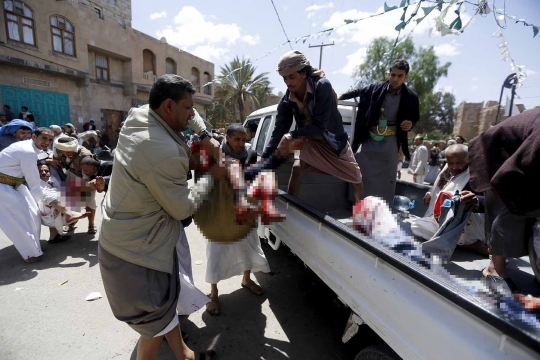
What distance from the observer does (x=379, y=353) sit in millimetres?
1272

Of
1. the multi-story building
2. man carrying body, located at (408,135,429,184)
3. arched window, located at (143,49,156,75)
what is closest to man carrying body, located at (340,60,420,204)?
man carrying body, located at (408,135,429,184)

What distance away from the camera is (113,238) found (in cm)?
140

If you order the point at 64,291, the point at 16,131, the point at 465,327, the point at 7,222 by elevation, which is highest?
the point at 16,131

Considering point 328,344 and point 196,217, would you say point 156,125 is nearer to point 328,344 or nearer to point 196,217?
point 196,217

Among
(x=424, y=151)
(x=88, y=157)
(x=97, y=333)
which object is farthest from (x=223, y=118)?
(x=97, y=333)

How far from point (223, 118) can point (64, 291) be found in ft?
73.2

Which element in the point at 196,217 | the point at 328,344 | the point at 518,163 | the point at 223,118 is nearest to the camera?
the point at 518,163

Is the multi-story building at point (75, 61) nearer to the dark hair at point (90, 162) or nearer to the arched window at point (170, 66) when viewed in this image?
the arched window at point (170, 66)

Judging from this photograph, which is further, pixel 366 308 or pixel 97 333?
pixel 97 333

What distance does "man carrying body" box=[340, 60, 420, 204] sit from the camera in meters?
2.86

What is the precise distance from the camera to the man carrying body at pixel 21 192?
3.06 m

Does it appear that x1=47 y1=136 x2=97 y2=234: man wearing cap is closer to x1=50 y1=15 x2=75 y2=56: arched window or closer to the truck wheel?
the truck wheel

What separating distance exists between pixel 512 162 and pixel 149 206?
1767 mm

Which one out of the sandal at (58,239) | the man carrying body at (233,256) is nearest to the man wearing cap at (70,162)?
the sandal at (58,239)
